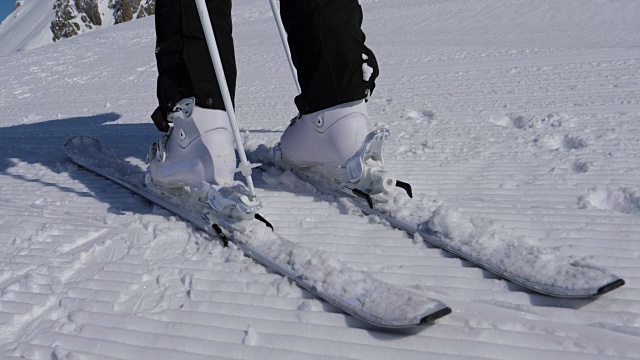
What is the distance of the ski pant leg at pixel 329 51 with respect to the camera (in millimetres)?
1922

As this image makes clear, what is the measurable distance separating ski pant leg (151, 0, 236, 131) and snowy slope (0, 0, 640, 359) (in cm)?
49

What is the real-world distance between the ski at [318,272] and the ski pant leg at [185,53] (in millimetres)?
424

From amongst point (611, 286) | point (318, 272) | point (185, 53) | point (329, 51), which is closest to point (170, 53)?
point (185, 53)

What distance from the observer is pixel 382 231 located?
1853mm

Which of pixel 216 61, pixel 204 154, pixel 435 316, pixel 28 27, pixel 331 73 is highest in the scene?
pixel 216 61

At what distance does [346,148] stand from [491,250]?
72 cm

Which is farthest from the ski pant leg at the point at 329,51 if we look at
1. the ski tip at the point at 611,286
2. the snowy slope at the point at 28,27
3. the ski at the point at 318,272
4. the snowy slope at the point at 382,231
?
the snowy slope at the point at 28,27

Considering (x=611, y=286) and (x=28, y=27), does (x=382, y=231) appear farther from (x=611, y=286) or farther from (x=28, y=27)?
(x=28, y=27)

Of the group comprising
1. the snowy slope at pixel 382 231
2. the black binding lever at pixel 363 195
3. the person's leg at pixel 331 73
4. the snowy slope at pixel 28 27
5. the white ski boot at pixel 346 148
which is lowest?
the snowy slope at pixel 28 27

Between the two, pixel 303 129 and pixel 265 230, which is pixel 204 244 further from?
pixel 303 129

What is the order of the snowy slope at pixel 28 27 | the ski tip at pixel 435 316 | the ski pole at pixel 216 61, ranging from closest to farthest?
the ski tip at pixel 435 316
the ski pole at pixel 216 61
the snowy slope at pixel 28 27

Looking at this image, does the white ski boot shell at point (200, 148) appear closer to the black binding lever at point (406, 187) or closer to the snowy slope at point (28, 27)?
the black binding lever at point (406, 187)

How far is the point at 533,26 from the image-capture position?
5836 mm

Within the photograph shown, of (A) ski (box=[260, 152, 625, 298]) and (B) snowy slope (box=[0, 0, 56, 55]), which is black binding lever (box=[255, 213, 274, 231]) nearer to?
(A) ski (box=[260, 152, 625, 298])
